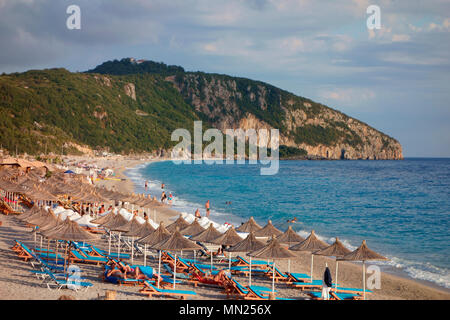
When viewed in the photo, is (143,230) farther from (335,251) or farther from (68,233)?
(335,251)

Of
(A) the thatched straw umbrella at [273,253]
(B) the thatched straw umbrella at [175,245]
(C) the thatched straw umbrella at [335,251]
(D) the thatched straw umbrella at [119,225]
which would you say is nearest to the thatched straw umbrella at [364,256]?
(C) the thatched straw umbrella at [335,251]

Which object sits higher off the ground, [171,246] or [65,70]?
[65,70]

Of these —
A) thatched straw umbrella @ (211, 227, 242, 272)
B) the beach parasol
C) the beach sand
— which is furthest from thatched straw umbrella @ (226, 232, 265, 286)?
the beach parasol

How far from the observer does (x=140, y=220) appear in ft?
56.5

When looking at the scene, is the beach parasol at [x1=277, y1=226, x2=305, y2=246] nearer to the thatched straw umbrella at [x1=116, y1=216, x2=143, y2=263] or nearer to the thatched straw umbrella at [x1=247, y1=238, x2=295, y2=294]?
the thatched straw umbrella at [x1=247, y1=238, x2=295, y2=294]

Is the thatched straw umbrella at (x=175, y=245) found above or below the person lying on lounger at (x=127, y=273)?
above

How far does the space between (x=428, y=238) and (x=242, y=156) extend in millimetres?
160756

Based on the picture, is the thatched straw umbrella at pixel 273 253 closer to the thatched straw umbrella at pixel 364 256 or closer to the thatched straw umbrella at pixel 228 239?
the thatched straw umbrella at pixel 364 256

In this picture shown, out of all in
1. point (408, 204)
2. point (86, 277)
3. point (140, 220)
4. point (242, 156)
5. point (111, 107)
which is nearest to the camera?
point (86, 277)

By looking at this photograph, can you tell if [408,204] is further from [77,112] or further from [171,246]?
[77,112]

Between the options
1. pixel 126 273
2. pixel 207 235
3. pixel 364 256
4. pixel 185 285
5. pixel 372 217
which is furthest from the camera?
pixel 372 217

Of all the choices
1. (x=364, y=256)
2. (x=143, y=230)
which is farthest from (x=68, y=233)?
(x=364, y=256)
